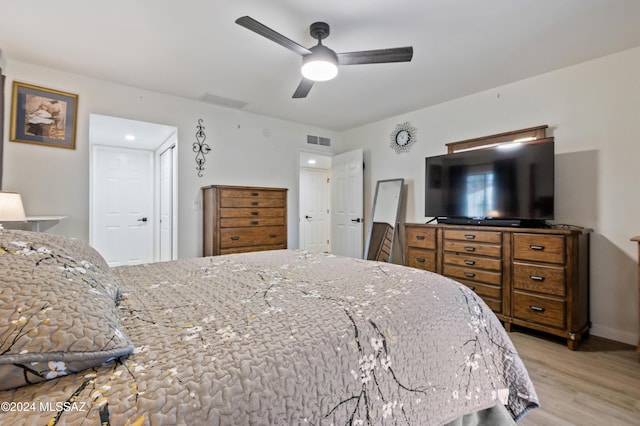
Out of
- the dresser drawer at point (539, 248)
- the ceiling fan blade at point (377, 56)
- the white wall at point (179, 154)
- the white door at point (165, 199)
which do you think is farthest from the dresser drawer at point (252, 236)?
the dresser drawer at point (539, 248)

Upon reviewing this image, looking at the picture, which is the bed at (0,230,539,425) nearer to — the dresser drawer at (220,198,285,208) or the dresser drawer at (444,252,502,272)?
the dresser drawer at (444,252,502,272)

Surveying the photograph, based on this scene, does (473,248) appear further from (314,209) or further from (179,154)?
(314,209)

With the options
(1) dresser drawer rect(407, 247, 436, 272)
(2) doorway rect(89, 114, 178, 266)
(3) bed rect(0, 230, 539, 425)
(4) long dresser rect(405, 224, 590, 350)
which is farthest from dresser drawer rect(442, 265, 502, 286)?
(2) doorway rect(89, 114, 178, 266)

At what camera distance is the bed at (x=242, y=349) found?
0.55 meters

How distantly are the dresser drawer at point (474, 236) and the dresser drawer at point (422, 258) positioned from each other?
0.29m

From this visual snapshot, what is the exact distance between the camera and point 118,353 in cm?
62

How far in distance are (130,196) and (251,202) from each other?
103 inches

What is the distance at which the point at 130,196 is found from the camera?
484cm

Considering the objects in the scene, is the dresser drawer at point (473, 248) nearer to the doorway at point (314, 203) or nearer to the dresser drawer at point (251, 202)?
the dresser drawer at point (251, 202)

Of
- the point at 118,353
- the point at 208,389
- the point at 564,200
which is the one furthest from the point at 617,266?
the point at 118,353

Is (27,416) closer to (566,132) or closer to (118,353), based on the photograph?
(118,353)

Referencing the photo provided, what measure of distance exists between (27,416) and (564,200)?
151 inches

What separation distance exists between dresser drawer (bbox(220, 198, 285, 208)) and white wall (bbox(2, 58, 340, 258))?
60 centimetres

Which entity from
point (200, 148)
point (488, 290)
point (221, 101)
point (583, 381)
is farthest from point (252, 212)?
point (583, 381)
